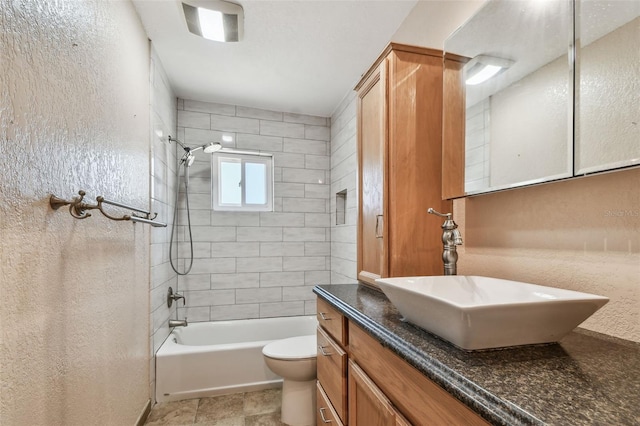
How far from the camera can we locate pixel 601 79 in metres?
0.82

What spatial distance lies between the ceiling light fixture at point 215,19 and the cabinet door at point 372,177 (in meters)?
0.85

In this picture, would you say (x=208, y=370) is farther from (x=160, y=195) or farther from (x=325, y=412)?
(x=160, y=195)

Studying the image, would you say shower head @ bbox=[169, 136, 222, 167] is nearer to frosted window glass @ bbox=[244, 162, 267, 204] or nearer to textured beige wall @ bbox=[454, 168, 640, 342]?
frosted window glass @ bbox=[244, 162, 267, 204]

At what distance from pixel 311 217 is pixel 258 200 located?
59 cm

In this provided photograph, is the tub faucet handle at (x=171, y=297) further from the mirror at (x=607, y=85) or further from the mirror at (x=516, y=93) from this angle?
the mirror at (x=607, y=85)

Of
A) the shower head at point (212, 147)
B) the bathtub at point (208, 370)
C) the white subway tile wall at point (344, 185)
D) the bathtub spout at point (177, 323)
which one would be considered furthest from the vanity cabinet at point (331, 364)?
the shower head at point (212, 147)

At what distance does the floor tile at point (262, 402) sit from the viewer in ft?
6.88

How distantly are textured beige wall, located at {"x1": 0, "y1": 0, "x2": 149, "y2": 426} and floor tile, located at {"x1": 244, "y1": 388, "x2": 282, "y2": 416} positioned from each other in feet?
2.38

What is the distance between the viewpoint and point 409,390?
766 mm

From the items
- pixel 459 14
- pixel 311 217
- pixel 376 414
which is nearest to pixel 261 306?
pixel 311 217

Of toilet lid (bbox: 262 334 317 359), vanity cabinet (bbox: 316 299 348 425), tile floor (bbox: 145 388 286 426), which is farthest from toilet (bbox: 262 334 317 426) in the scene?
vanity cabinet (bbox: 316 299 348 425)

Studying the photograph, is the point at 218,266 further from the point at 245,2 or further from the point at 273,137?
the point at 245,2

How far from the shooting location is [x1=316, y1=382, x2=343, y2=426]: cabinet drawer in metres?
1.33

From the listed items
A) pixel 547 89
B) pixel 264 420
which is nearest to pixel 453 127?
pixel 547 89
